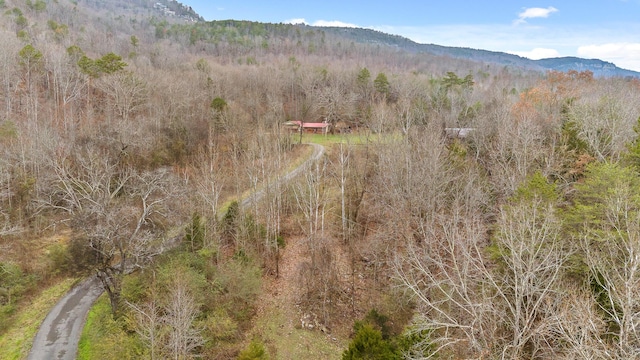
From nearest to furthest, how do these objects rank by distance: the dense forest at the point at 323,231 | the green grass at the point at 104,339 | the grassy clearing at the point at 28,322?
the dense forest at the point at 323,231 < the green grass at the point at 104,339 < the grassy clearing at the point at 28,322

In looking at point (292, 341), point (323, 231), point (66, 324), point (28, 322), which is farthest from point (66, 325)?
point (323, 231)

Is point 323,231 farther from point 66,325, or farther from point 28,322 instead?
point 28,322

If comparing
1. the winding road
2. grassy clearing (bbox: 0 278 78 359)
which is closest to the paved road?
the winding road

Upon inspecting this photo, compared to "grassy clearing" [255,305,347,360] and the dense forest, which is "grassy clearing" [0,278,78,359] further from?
"grassy clearing" [255,305,347,360]

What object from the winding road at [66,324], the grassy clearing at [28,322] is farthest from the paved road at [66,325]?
the grassy clearing at [28,322]

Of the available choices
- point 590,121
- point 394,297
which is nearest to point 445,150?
point 590,121

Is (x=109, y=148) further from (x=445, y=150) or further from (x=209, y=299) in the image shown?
(x=445, y=150)

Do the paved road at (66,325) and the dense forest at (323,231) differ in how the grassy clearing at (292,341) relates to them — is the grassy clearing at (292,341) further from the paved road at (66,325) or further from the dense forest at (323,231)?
the paved road at (66,325)
